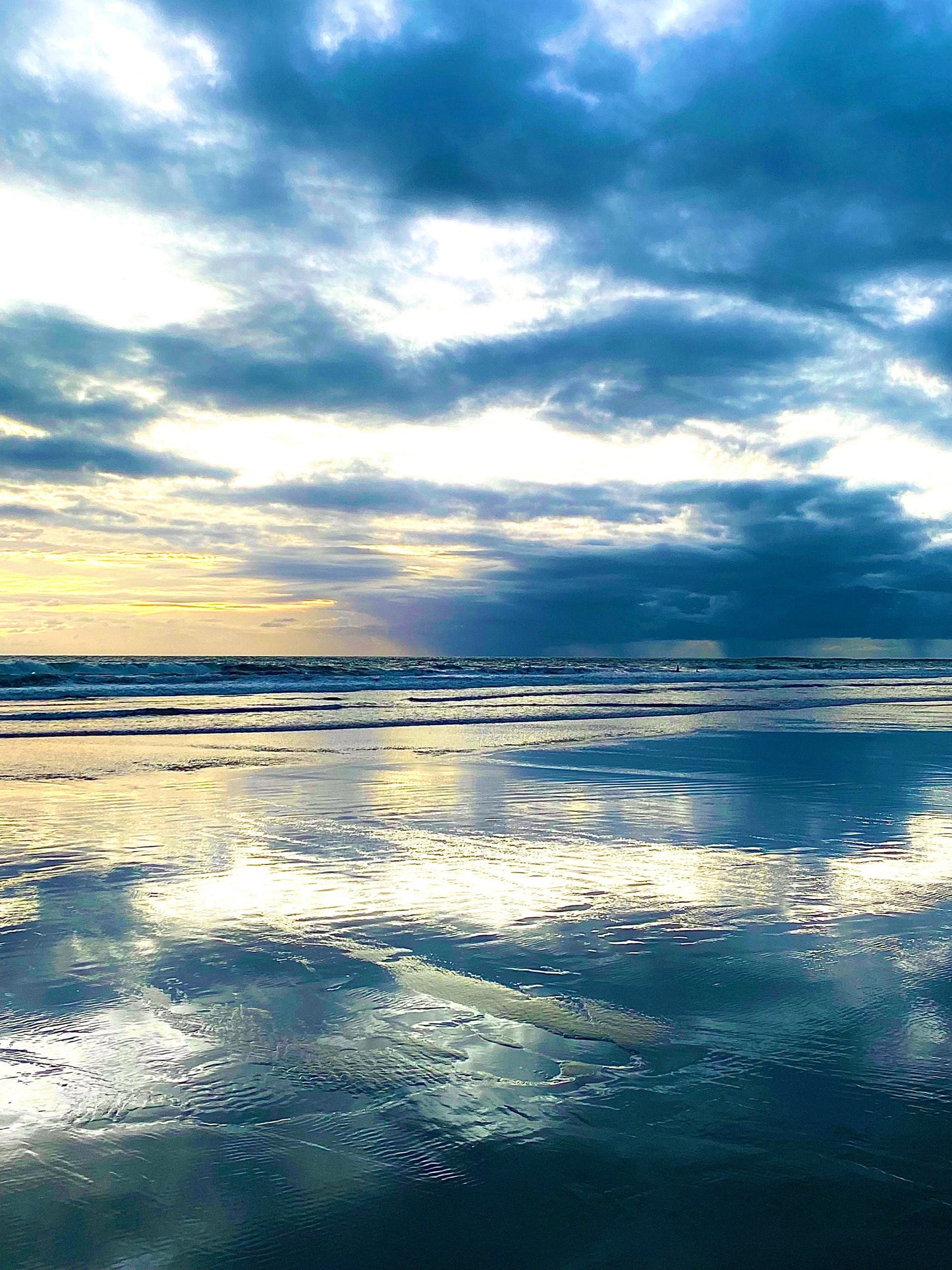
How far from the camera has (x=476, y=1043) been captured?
13.0ft

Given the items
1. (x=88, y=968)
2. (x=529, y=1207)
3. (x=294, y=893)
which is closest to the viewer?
(x=529, y=1207)

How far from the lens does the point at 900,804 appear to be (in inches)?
400

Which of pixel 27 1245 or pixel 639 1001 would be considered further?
pixel 639 1001

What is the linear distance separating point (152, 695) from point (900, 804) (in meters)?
27.9

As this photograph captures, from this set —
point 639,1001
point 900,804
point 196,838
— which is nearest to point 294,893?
point 196,838

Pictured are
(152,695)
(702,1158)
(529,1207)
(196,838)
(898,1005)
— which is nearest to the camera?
(529,1207)

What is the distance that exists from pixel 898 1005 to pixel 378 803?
22.3 feet

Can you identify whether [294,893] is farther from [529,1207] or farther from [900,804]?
[900,804]

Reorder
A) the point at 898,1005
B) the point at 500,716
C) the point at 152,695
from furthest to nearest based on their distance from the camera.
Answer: the point at 152,695 < the point at 500,716 < the point at 898,1005

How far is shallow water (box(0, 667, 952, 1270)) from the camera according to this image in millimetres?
2775

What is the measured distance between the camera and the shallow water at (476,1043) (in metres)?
2.78

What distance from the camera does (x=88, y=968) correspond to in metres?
5.00

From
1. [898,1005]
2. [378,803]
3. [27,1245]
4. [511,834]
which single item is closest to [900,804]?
[511,834]

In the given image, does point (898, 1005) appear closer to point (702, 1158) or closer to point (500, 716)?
point (702, 1158)
